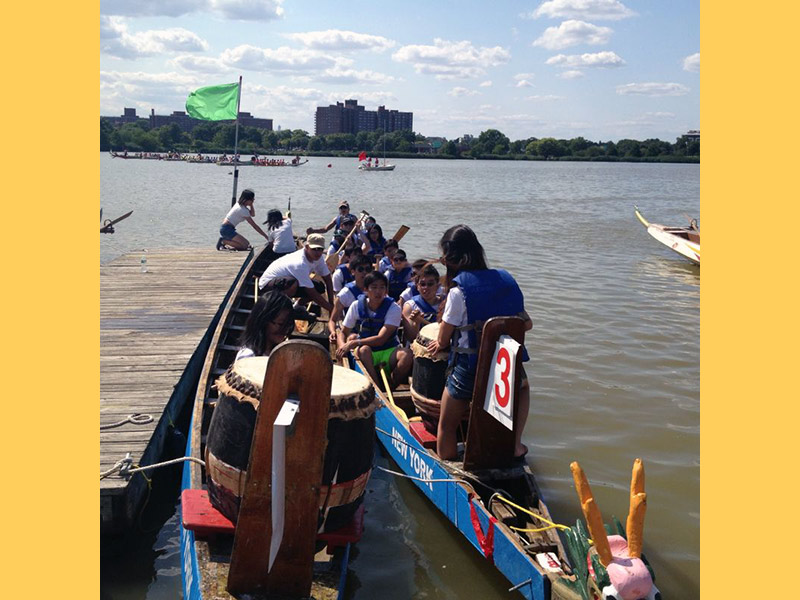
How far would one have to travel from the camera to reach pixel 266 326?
487 cm

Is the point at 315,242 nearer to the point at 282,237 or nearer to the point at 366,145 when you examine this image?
the point at 282,237

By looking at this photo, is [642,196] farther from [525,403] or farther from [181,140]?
[181,140]

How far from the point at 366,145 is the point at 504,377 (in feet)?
479

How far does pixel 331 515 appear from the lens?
3.93 meters

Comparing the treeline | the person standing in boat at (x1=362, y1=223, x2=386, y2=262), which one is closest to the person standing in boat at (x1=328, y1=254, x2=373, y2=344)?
the person standing in boat at (x1=362, y1=223, x2=386, y2=262)

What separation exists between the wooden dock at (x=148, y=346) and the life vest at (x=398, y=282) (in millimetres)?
2493

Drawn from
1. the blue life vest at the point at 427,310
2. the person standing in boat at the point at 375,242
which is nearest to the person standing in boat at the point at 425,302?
the blue life vest at the point at 427,310

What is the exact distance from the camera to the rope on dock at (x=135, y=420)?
607 centimetres

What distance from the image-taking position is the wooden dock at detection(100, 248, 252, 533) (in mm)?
5660

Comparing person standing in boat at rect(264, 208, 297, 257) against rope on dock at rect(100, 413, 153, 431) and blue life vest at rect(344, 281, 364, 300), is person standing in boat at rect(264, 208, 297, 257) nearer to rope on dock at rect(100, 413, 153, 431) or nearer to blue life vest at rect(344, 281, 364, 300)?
blue life vest at rect(344, 281, 364, 300)

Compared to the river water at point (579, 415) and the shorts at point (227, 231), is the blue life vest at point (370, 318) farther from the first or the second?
the shorts at point (227, 231)

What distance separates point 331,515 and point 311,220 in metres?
28.2

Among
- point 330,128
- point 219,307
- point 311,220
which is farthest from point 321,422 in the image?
point 330,128

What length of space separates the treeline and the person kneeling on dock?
420ft
